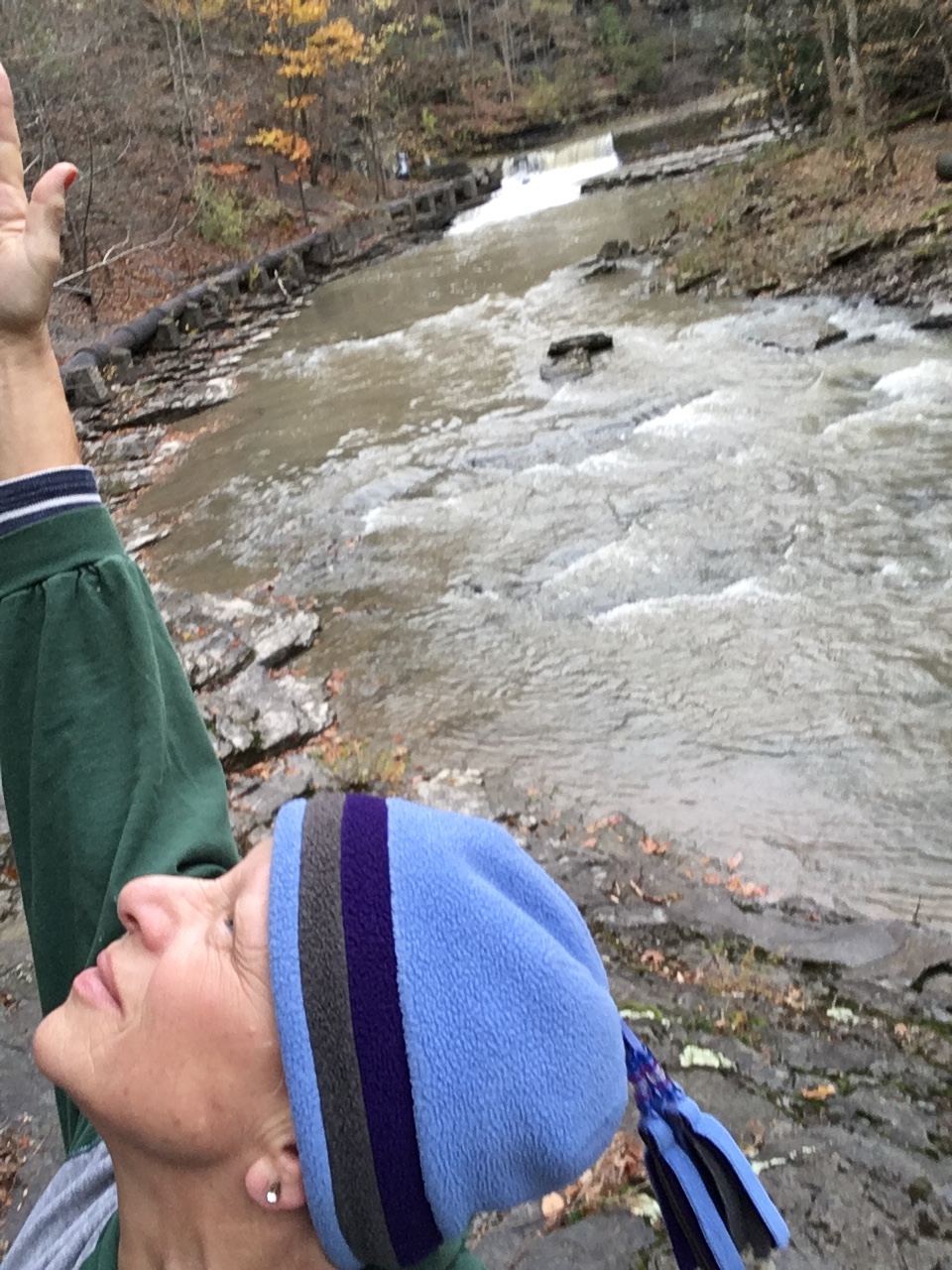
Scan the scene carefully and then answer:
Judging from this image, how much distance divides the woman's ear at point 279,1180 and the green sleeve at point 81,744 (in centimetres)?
42

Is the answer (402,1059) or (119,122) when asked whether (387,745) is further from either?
(119,122)

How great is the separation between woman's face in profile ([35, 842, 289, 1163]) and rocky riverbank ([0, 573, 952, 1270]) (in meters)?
1.27

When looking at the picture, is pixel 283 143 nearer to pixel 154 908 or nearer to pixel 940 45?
pixel 940 45

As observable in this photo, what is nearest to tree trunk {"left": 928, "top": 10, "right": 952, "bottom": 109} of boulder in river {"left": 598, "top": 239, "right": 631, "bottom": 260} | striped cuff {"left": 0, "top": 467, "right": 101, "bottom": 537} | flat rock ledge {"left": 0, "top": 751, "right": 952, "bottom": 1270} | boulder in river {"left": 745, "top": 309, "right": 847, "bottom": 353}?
boulder in river {"left": 598, "top": 239, "right": 631, "bottom": 260}

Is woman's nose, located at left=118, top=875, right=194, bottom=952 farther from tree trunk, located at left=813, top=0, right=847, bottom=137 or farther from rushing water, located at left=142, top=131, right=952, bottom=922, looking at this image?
tree trunk, located at left=813, top=0, right=847, bottom=137

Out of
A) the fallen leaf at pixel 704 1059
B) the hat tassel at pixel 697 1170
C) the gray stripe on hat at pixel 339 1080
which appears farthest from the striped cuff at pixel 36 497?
the fallen leaf at pixel 704 1059

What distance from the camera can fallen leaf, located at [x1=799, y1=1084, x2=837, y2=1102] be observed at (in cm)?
227

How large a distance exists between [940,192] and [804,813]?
37.8 feet

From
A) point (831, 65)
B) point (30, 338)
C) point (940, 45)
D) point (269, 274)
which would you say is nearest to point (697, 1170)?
point (30, 338)

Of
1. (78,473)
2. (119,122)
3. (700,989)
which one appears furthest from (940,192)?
(119,122)

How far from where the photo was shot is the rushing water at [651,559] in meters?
4.26

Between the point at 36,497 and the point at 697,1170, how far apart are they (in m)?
1.27

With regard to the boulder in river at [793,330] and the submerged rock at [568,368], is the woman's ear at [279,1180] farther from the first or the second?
the boulder in river at [793,330]

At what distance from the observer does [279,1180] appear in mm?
992
